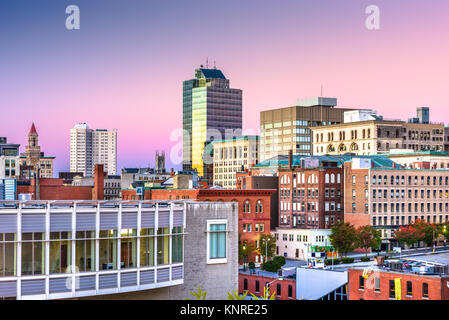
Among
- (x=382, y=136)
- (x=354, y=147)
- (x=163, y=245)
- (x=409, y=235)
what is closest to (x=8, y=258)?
(x=163, y=245)

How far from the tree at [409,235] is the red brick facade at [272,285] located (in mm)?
34940

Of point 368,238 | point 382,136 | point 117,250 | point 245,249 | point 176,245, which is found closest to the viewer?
point 117,250

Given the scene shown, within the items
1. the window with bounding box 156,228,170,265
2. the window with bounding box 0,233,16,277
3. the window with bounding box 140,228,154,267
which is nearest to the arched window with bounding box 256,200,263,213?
the window with bounding box 156,228,170,265

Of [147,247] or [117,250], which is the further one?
[147,247]

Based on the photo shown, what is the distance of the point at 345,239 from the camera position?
362 feet

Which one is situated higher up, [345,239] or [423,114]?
[423,114]

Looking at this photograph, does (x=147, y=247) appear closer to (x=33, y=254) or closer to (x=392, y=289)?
(x=33, y=254)

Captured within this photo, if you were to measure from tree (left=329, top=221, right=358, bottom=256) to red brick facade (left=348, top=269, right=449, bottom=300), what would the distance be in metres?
41.7

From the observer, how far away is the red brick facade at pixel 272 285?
266 feet

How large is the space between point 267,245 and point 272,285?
2446 centimetres

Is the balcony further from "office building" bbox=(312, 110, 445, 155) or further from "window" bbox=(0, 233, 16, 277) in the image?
"office building" bbox=(312, 110, 445, 155)

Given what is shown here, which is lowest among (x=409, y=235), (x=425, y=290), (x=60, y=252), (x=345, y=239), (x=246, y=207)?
(x=345, y=239)

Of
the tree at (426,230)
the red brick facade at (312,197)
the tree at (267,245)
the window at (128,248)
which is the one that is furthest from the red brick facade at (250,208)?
the window at (128,248)
